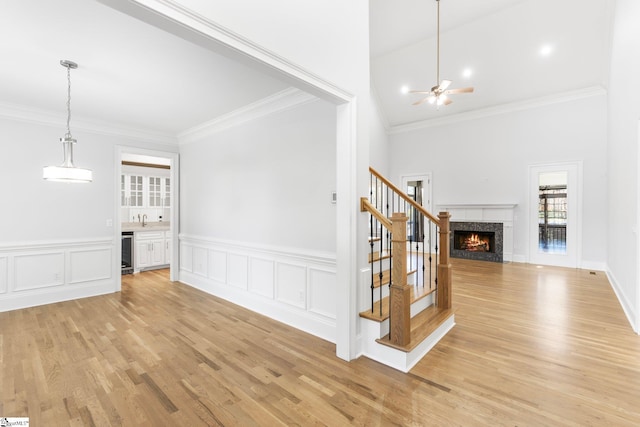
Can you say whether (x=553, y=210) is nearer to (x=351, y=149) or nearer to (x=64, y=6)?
(x=351, y=149)

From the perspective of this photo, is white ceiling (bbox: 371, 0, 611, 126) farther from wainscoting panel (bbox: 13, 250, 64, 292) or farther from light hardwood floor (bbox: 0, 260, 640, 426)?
wainscoting panel (bbox: 13, 250, 64, 292)

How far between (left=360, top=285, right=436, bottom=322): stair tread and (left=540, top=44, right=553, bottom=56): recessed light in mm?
5511

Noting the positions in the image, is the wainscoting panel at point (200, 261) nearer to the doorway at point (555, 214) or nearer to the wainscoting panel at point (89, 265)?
the wainscoting panel at point (89, 265)

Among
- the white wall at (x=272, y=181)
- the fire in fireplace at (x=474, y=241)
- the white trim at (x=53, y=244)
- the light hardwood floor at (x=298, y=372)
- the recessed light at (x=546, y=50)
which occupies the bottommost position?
the light hardwood floor at (x=298, y=372)

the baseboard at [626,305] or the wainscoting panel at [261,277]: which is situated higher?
the wainscoting panel at [261,277]

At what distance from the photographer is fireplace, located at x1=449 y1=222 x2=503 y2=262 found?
273 inches

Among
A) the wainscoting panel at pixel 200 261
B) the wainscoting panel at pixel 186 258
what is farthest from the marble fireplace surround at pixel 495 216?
the wainscoting panel at pixel 186 258

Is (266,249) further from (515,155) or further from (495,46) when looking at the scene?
(515,155)

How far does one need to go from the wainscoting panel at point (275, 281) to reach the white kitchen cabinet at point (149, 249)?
2009 millimetres

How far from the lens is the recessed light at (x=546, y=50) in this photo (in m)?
5.60

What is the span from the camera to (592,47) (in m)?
5.42

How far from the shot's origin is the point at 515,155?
6902 millimetres

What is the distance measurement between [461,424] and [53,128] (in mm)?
6338

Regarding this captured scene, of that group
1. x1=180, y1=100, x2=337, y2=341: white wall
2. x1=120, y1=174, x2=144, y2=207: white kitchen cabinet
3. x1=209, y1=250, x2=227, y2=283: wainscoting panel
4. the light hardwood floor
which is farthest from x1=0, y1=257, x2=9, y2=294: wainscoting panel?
x1=120, y1=174, x2=144, y2=207: white kitchen cabinet
